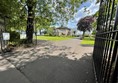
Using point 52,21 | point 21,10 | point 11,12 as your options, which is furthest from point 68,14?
point 11,12

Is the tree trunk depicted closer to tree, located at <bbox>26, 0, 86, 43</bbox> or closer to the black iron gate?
tree, located at <bbox>26, 0, 86, 43</bbox>

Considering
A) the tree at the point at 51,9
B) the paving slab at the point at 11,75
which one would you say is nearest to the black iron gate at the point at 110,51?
the paving slab at the point at 11,75

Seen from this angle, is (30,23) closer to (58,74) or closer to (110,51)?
(58,74)

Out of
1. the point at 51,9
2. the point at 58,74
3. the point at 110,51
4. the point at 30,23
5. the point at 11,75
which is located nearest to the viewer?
the point at 110,51

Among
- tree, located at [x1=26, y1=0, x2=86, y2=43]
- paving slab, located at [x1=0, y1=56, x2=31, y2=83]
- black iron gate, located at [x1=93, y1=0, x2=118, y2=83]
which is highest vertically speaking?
tree, located at [x1=26, y1=0, x2=86, y2=43]

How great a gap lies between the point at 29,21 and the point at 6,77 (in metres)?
8.82

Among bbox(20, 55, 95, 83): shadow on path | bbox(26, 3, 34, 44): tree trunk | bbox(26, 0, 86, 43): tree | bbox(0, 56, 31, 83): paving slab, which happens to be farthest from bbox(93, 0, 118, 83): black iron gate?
bbox(26, 3, 34, 44): tree trunk

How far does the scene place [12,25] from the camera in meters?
13.3

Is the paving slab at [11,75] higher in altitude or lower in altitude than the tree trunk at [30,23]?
lower

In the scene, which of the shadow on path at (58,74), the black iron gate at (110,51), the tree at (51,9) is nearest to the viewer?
the black iron gate at (110,51)

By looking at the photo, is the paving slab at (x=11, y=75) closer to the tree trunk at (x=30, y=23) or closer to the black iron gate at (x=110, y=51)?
the black iron gate at (x=110, y=51)

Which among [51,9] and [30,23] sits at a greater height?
[51,9]

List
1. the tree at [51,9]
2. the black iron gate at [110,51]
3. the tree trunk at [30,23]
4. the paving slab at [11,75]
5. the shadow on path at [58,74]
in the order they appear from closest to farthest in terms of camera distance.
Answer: the black iron gate at [110,51]
the paving slab at [11,75]
the shadow on path at [58,74]
the tree at [51,9]
the tree trunk at [30,23]

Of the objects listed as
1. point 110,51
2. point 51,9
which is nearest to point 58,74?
point 110,51
